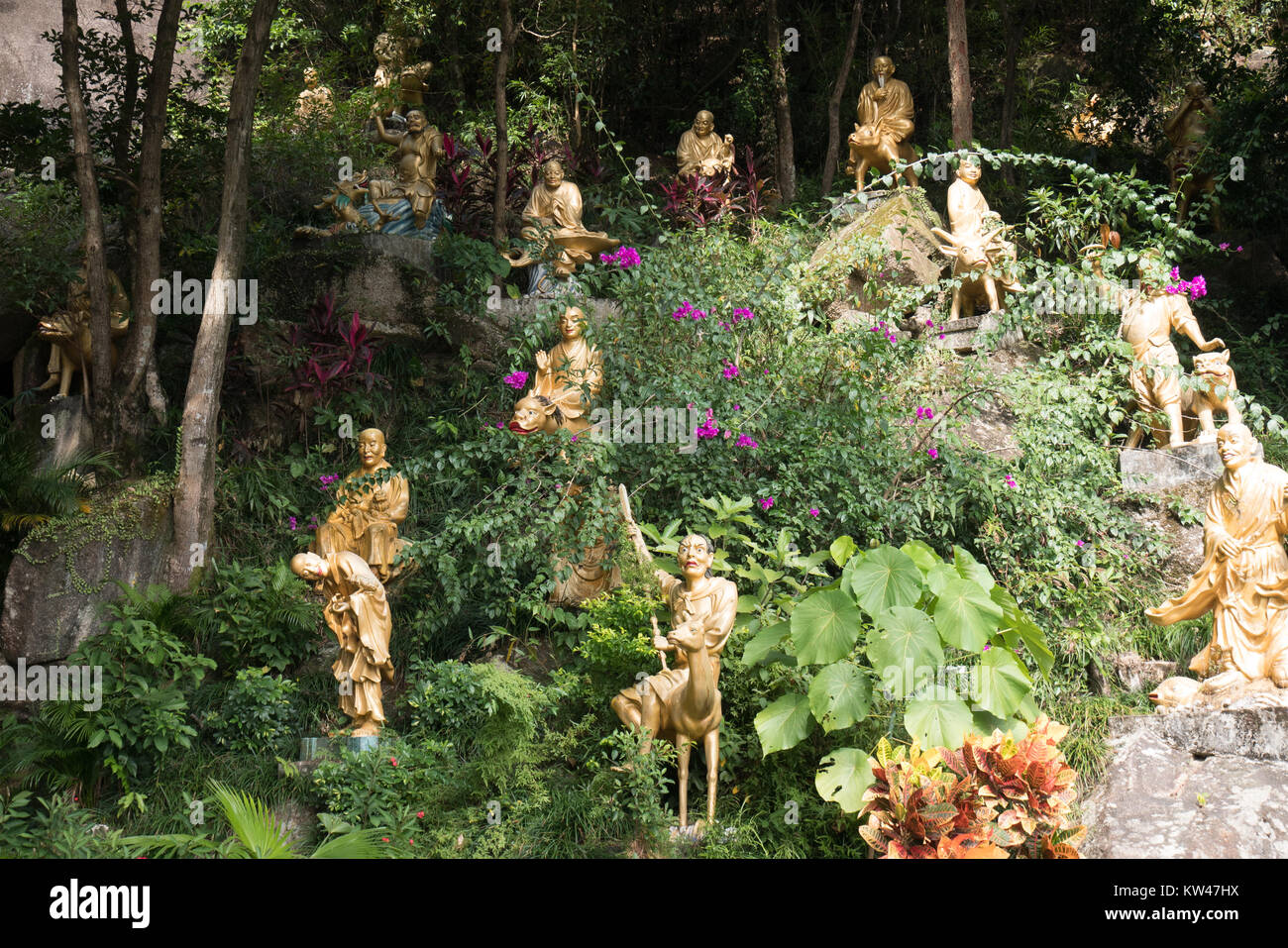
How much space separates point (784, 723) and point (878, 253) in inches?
181

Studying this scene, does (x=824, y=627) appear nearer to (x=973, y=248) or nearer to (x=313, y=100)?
(x=973, y=248)

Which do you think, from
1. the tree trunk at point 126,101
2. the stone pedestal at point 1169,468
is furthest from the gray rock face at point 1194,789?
the tree trunk at point 126,101

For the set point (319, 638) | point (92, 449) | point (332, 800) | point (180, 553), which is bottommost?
point (332, 800)

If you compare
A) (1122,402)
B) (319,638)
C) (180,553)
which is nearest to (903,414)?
(1122,402)

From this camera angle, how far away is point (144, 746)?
677cm

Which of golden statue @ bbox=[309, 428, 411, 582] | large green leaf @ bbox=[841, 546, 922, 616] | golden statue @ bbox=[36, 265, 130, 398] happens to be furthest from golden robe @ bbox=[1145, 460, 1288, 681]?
golden statue @ bbox=[36, 265, 130, 398]

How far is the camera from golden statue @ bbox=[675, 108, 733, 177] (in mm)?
12672

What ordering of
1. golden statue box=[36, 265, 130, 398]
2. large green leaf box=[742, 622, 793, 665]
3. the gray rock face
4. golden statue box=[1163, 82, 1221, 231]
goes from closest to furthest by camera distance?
the gray rock face, large green leaf box=[742, 622, 793, 665], golden statue box=[36, 265, 130, 398], golden statue box=[1163, 82, 1221, 231]

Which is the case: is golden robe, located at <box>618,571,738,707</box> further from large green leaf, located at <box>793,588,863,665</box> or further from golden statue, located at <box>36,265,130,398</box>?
golden statue, located at <box>36,265,130,398</box>

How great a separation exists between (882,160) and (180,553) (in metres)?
7.86

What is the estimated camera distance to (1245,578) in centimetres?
630

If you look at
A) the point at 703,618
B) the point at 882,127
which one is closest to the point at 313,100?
the point at 882,127

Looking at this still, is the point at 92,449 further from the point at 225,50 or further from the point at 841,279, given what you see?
the point at 225,50

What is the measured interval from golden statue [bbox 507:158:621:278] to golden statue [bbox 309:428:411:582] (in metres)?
3.41
